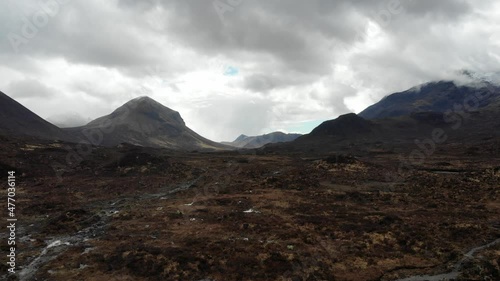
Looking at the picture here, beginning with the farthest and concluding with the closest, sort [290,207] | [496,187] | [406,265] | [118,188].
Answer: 1. [118,188]
2. [496,187]
3. [290,207]
4. [406,265]

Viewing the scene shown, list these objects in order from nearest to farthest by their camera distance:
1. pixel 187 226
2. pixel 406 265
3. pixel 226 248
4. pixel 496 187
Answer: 1. pixel 406 265
2. pixel 226 248
3. pixel 187 226
4. pixel 496 187

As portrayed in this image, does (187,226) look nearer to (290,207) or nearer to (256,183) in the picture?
(290,207)

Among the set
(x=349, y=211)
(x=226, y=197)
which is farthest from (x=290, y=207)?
(x=226, y=197)

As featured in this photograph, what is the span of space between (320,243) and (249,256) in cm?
736

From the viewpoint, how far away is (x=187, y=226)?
39.5m

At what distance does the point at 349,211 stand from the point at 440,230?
1159 cm

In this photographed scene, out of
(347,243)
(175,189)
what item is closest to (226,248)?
(347,243)

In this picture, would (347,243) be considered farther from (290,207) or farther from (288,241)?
(290,207)

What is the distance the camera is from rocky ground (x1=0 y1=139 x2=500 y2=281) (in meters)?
27.1

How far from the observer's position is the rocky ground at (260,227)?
2712cm

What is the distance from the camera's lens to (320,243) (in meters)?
32.7

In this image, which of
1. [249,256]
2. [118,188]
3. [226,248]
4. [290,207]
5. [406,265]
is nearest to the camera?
[406,265]

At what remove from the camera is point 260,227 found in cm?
3788

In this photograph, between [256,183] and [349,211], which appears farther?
[256,183]
